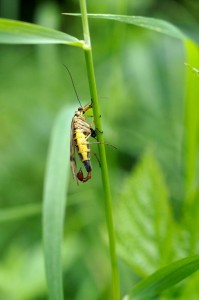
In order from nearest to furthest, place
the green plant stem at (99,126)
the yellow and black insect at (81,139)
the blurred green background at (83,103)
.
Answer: the green plant stem at (99,126)
the yellow and black insect at (81,139)
the blurred green background at (83,103)

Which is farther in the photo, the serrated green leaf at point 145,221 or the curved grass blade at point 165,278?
the serrated green leaf at point 145,221

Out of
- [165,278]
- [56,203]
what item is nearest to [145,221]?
[56,203]

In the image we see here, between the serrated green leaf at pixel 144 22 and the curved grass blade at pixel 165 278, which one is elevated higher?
the serrated green leaf at pixel 144 22

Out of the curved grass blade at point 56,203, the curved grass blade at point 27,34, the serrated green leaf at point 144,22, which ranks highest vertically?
the serrated green leaf at point 144,22

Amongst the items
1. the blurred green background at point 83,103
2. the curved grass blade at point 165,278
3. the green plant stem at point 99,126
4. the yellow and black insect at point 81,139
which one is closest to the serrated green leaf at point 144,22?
the green plant stem at point 99,126

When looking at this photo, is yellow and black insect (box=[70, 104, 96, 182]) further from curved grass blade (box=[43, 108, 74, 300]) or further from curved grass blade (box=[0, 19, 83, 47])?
curved grass blade (box=[0, 19, 83, 47])

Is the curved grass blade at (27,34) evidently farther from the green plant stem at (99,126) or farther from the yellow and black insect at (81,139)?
the yellow and black insect at (81,139)
